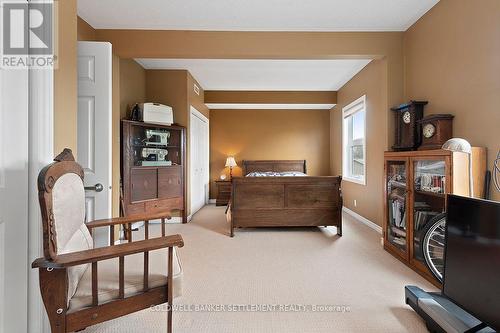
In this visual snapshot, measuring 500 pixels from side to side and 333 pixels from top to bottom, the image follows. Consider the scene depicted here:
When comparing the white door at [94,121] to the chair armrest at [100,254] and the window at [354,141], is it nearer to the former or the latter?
the chair armrest at [100,254]

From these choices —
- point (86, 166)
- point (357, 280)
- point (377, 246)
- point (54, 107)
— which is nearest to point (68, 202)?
point (54, 107)

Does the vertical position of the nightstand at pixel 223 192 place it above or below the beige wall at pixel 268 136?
below

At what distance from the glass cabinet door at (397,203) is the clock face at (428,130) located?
34 cm

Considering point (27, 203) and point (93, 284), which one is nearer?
point (93, 284)

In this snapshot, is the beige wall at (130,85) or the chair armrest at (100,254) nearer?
the chair armrest at (100,254)

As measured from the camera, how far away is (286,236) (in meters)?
3.47

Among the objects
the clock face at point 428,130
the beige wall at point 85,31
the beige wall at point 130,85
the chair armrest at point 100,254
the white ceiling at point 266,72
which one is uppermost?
the white ceiling at point 266,72

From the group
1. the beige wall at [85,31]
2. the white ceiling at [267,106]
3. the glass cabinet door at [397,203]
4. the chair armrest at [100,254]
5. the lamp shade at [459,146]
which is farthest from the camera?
the white ceiling at [267,106]

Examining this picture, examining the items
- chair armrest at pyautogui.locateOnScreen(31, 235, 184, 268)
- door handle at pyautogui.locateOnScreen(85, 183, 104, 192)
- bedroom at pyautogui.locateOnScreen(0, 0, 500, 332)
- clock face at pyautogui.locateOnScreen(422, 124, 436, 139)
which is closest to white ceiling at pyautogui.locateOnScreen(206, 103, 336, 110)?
bedroom at pyautogui.locateOnScreen(0, 0, 500, 332)

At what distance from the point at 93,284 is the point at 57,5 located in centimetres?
169

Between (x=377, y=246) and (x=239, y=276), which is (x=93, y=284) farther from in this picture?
(x=377, y=246)

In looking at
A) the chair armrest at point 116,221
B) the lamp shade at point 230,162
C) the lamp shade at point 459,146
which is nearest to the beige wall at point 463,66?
the lamp shade at point 459,146

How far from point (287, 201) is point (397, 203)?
1.39 metres

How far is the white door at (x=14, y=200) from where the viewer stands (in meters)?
1.21
